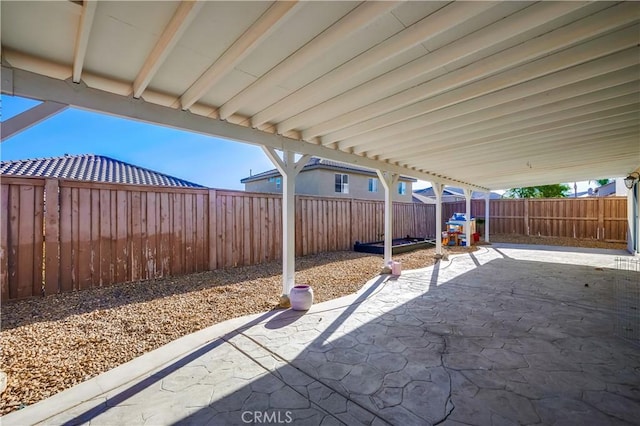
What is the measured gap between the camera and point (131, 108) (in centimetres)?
278

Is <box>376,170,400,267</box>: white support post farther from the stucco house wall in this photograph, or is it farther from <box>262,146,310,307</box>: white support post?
the stucco house wall

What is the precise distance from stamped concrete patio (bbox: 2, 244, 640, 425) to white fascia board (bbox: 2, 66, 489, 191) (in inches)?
93.4

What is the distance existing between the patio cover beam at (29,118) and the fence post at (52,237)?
2514 mm

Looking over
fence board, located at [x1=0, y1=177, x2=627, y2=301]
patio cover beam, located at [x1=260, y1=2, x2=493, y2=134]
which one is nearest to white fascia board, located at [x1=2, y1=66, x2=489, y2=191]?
patio cover beam, located at [x1=260, y1=2, x2=493, y2=134]

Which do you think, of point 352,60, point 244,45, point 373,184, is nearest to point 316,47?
point 352,60

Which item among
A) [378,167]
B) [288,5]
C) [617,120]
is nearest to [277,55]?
[288,5]

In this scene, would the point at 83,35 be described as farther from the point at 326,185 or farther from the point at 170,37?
the point at 326,185

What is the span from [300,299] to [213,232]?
3035 millimetres

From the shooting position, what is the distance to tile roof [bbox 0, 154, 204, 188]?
8.30 meters

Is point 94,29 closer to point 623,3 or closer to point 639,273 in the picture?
point 623,3

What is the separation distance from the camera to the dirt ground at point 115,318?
7.88ft

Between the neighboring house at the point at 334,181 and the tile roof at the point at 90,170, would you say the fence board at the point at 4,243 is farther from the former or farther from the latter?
the neighboring house at the point at 334,181

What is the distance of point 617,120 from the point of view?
3.73 m

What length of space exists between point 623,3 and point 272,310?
441 cm
